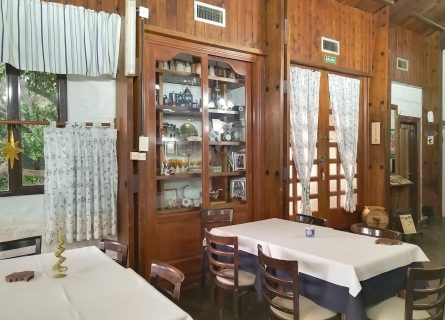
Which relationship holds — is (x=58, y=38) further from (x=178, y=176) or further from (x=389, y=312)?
(x=389, y=312)

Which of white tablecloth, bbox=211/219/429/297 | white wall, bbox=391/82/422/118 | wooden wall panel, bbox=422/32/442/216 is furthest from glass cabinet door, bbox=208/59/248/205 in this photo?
wooden wall panel, bbox=422/32/442/216

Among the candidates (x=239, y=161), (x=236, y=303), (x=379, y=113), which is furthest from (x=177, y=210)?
(x=379, y=113)

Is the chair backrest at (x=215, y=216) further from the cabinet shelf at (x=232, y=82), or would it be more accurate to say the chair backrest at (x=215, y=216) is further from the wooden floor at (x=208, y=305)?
the cabinet shelf at (x=232, y=82)

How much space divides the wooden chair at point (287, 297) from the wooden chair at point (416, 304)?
0.94ft

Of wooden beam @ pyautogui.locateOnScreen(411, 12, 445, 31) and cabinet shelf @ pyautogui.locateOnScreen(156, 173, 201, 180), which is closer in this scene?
cabinet shelf @ pyautogui.locateOnScreen(156, 173, 201, 180)

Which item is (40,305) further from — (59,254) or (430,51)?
(430,51)

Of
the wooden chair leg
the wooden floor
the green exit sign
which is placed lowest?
the wooden floor

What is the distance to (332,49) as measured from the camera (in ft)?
15.9

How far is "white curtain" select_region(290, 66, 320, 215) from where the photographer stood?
4.46m

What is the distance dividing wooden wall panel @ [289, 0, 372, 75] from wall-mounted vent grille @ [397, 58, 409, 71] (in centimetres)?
132

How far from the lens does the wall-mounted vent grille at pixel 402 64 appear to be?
623cm

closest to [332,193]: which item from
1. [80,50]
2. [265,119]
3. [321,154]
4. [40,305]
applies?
[321,154]

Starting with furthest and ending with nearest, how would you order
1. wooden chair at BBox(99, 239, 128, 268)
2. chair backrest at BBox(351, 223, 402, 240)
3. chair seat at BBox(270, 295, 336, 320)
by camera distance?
chair backrest at BBox(351, 223, 402, 240), wooden chair at BBox(99, 239, 128, 268), chair seat at BBox(270, 295, 336, 320)

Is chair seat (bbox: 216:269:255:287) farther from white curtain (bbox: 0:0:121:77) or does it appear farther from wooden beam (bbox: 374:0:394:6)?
wooden beam (bbox: 374:0:394:6)
